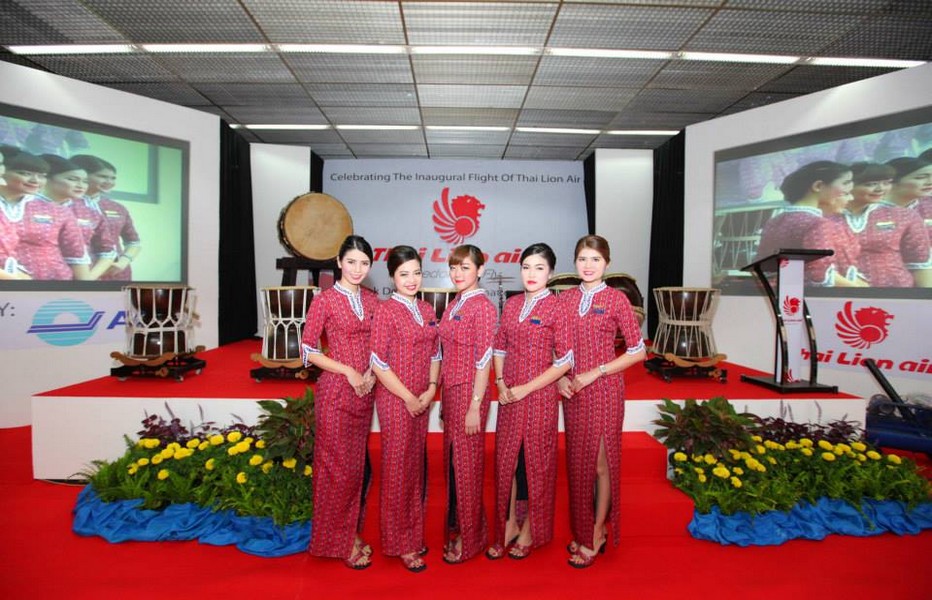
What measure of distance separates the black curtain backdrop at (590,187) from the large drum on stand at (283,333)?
17.3 feet

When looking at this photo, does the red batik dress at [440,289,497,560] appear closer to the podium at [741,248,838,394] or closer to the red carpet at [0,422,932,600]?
the red carpet at [0,422,932,600]

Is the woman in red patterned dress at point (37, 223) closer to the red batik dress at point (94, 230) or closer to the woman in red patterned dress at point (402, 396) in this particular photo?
the red batik dress at point (94, 230)

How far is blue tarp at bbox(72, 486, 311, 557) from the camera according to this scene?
2.27 m

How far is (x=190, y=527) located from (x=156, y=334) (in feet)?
6.71

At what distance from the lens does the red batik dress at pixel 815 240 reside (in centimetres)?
457

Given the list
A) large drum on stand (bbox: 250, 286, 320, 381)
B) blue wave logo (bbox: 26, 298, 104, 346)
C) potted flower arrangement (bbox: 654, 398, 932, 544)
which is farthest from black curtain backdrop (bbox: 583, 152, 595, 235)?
blue wave logo (bbox: 26, 298, 104, 346)

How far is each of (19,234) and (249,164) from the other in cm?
320

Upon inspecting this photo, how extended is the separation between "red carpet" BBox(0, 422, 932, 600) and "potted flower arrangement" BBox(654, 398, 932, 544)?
0.31 feet

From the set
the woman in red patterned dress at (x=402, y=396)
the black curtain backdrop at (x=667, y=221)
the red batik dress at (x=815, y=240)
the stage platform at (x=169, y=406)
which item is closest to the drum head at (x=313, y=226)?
the stage platform at (x=169, y=406)

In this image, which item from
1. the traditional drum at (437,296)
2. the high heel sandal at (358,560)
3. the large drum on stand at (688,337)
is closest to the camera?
the high heel sandal at (358,560)

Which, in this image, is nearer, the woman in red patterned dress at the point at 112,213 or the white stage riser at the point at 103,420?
→ the white stage riser at the point at 103,420

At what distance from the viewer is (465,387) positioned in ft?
6.61

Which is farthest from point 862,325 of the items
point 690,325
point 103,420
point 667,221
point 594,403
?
point 103,420

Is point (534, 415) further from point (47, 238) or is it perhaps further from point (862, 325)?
point (47, 238)
